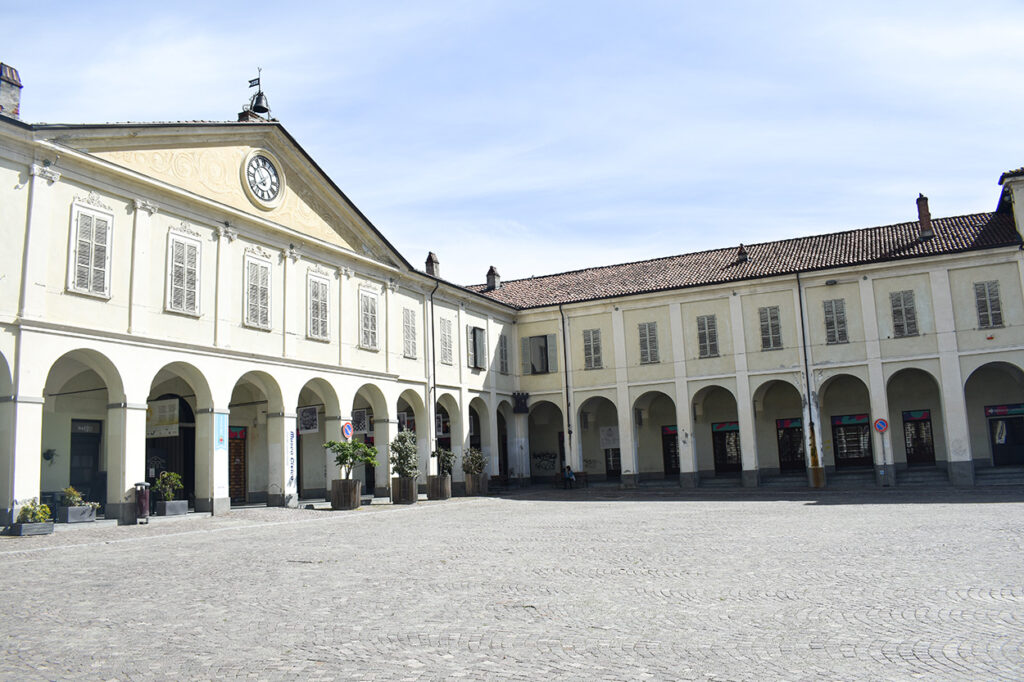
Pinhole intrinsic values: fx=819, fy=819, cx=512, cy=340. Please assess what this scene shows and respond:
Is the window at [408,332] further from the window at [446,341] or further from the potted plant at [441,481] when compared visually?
the potted plant at [441,481]

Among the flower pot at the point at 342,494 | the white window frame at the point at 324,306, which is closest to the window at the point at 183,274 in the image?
the white window frame at the point at 324,306

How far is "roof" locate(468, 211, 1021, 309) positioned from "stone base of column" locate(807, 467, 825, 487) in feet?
24.8

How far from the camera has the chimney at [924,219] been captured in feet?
102

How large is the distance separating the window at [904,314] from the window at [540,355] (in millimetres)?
13713

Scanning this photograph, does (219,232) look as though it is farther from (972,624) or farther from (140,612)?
(972,624)

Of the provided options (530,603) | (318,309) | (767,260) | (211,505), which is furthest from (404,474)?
(530,603)

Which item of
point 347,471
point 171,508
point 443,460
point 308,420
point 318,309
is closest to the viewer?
point 171,508

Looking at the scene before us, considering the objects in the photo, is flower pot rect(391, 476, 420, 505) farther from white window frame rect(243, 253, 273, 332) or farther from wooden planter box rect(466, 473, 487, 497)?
white window frame rect(243, 253, 273, 332)

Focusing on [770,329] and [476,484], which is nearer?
[476,484]

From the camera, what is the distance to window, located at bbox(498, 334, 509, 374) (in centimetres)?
3591

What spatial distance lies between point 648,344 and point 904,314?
32.0 feet

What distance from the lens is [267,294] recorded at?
2312cm

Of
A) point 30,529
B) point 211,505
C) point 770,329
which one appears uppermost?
point 770,329

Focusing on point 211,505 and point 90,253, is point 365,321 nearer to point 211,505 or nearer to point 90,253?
point 211,505
